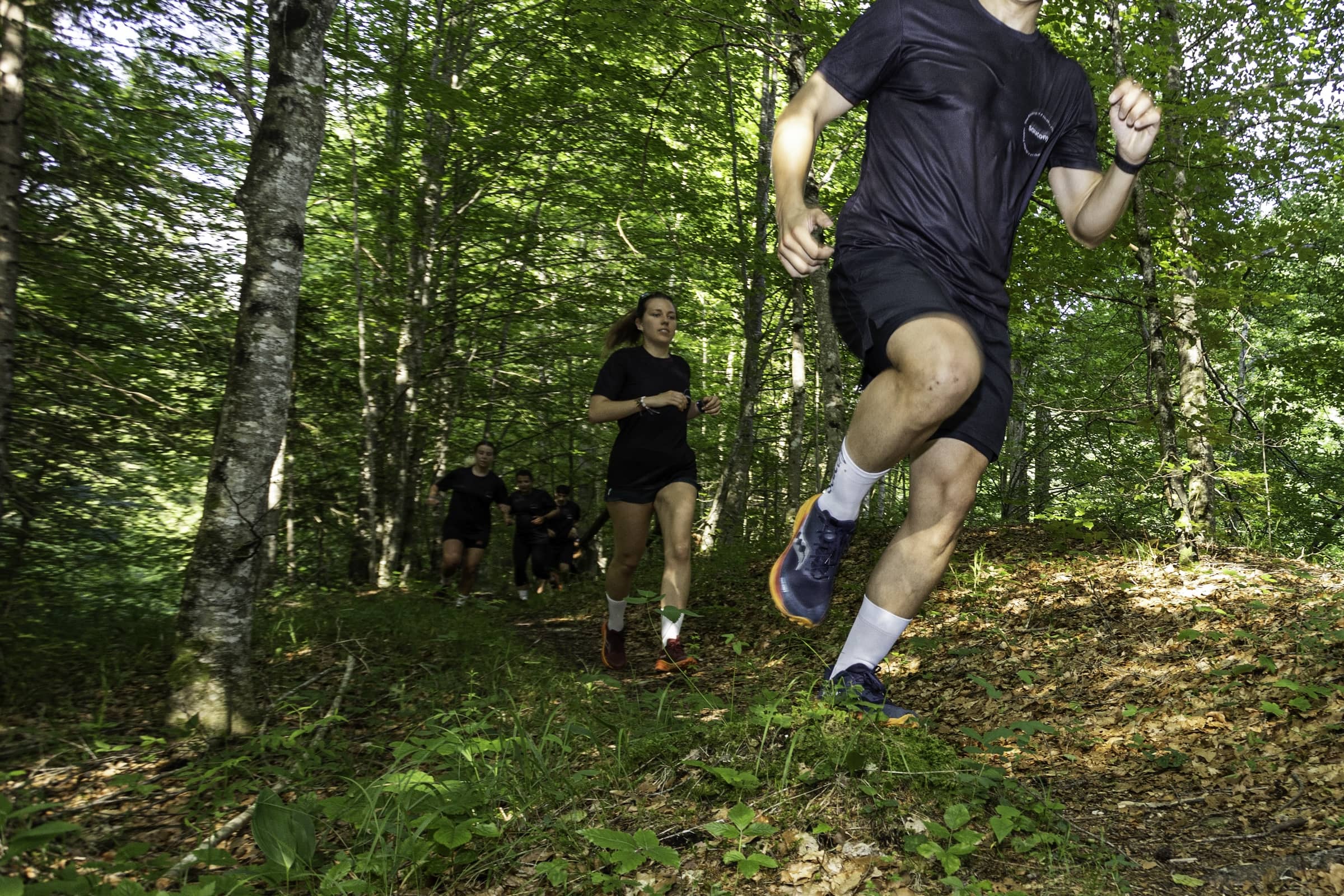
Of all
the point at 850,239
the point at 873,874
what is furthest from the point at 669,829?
the point at 850,239

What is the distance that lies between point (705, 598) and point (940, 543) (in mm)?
5930

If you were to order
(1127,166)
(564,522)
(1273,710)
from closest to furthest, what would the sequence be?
(1127,166)
(1273,710)
(564,522)

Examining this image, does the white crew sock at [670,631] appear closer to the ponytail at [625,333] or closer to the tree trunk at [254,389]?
the ponytail at [625,333]

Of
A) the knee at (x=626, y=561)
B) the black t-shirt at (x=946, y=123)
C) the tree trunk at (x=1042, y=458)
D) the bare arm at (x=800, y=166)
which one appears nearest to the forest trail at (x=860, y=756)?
the knee at (x=626, y=561)

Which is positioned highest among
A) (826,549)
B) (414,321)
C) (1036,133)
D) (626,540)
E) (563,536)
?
(414,321)

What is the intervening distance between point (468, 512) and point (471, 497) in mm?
210

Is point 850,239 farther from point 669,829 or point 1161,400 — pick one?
point 1161,400

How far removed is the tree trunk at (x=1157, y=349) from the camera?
19.8 ft

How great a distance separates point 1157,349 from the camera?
621cm

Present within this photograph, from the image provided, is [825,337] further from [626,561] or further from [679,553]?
[679,553]

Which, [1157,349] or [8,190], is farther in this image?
[1157,349]

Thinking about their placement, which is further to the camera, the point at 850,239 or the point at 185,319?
the point at 185,319

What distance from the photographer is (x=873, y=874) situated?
1.92m

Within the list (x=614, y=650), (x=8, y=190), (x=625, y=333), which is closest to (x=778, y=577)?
(x=614, y=650)
